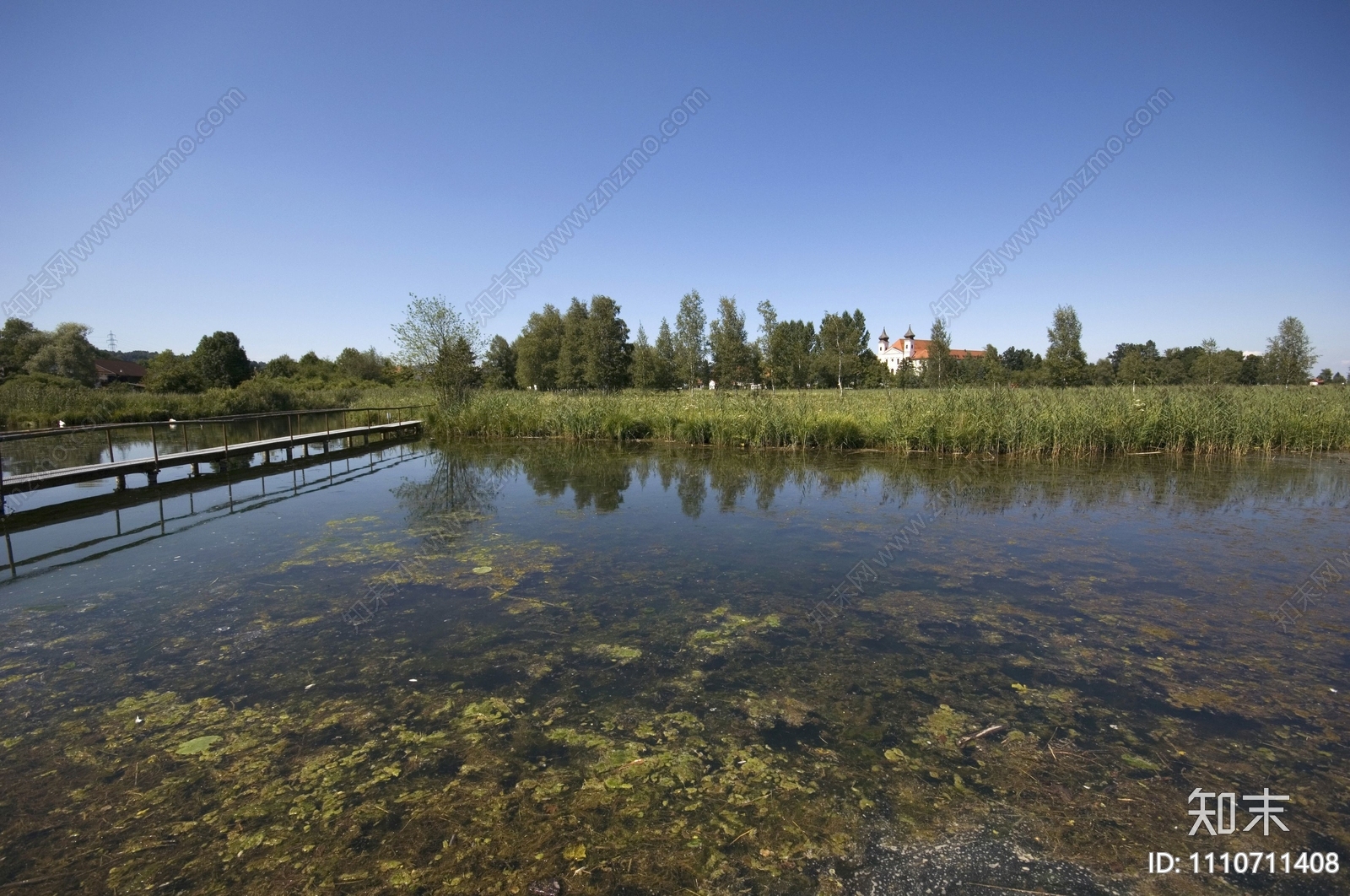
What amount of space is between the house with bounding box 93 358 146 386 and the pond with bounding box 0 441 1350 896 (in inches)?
2045

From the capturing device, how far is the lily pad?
281 cm

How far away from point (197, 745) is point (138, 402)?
27.4 metres

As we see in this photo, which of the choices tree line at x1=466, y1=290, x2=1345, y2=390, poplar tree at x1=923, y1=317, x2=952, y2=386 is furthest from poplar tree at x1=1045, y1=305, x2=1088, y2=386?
poplar tree at x1=923, y1=317, x2=952, y2=386

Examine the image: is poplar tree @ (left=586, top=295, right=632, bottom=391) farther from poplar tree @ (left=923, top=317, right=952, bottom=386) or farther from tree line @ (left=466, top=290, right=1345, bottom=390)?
poplar tree @ (left=923, top=317, right=952, bottom=386)

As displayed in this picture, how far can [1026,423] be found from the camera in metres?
13.0

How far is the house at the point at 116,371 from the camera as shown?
1782 inches

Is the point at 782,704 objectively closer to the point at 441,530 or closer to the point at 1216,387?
the point at 441,530

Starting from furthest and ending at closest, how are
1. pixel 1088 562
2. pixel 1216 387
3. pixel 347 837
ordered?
pixel 1216 387, pixel 1088 562, pixel 347 837

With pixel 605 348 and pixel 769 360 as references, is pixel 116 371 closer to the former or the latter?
pixel 605 348

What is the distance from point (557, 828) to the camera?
2.32 metres

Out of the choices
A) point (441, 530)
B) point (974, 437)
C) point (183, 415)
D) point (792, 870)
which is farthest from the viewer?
point (183, 415)

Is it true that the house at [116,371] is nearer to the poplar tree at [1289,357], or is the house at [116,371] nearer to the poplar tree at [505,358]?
the poplar tree at [505,358]

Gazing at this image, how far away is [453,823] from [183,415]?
27476mm

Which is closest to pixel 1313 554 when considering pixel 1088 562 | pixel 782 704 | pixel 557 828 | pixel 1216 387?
pixel 1088 562
